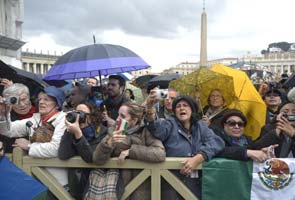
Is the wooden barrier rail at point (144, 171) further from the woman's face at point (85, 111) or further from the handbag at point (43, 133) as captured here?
the woman's face at point (85, 111)

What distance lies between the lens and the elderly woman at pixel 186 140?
12.6ft

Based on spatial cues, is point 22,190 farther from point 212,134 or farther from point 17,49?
point 17,49

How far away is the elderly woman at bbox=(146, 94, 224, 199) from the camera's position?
386cm

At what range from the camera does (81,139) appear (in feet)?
12.7

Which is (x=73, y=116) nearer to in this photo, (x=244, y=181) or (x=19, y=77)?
(x=244, y=181)

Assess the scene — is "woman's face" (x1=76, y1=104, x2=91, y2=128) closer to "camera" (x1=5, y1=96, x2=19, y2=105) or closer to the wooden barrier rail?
the wooden barrier rail

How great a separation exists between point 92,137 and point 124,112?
0.41 meters

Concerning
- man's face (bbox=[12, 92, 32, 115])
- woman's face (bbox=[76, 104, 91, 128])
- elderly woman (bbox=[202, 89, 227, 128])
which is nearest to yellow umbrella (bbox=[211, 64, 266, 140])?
elderly woman (bbox=[202, 89, 227, 128])

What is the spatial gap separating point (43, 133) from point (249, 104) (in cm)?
294

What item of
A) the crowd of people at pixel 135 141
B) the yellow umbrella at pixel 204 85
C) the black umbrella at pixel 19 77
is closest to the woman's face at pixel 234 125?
the crowd of people at pixel 135 141

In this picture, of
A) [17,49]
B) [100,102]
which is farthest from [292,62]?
[100,102]

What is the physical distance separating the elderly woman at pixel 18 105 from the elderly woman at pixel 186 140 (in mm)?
1732

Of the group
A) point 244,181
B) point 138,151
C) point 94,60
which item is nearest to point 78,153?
point 138,151

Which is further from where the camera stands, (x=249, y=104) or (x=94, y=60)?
(x=249, y=104)
